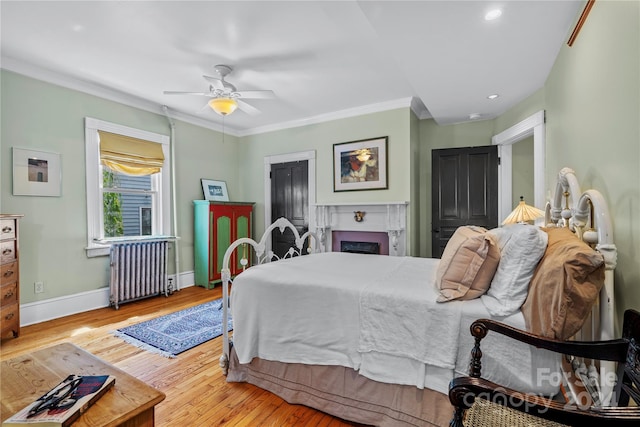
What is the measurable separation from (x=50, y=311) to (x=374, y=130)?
446cm

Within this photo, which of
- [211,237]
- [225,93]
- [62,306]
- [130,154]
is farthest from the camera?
[211,237]

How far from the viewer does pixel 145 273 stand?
3908mm

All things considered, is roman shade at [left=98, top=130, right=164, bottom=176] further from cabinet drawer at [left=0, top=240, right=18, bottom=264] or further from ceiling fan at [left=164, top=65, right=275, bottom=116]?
ceiling fan at [left=164, top=65, right=275, bottom=116]

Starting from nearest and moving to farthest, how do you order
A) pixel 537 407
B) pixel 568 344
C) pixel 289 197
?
1. pixel 537 407
2. pixel 568 344
3. pixel 289 197

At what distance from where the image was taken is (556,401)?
0.96 meters

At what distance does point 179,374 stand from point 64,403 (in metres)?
1.44

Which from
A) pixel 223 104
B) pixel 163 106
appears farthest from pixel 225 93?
pixel 163 106

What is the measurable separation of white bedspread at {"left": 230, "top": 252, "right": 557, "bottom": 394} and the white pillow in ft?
0.19

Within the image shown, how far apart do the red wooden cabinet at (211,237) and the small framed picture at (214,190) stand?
31 centimetres

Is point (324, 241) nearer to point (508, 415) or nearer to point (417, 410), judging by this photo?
point (417, 410)

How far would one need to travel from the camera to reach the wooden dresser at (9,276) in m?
2.64

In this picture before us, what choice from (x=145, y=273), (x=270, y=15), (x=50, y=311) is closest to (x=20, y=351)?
(x=50, y=311)

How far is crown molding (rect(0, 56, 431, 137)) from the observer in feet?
10.1

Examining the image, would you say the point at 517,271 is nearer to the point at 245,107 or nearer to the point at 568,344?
the point at 568,344
